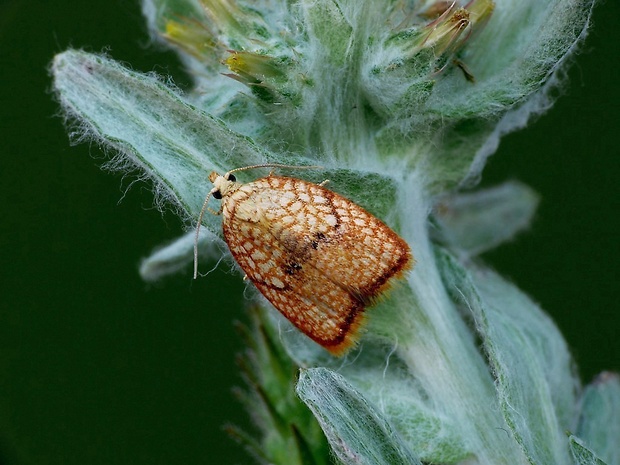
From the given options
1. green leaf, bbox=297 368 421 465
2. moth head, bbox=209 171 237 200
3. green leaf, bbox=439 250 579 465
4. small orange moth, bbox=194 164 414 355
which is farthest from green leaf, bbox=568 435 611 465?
moth head, bbox=209 171 237 200

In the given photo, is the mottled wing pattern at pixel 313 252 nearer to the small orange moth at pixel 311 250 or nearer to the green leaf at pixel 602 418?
the small orange moth at pixel 311 250

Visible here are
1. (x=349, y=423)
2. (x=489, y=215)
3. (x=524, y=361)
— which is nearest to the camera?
(x=349, y=423)

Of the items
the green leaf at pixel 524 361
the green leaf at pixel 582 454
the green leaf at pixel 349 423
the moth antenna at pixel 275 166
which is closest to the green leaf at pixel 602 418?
the green leaf at pixel 524 361

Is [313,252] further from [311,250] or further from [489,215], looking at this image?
[489,215]

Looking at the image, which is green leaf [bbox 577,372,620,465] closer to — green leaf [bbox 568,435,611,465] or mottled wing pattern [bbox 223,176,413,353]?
green leaf [bbox 568,435,611,465]

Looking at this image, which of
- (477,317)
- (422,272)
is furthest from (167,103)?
(477,317)

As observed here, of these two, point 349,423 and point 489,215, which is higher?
point 489,215

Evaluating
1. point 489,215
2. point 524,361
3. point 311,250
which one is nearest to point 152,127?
point 311,250

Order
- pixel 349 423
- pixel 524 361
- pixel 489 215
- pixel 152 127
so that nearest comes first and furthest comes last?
pixel 349 423 → pixel 152 127 → pixel 524 361 → pixel 489 215
